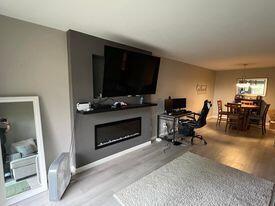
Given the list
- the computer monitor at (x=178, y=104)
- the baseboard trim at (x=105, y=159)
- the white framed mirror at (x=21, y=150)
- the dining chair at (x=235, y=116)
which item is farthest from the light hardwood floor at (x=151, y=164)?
the computer monitor at (x=178, y=104)

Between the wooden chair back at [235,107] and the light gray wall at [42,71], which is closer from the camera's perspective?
the light gray wall at [42,71]

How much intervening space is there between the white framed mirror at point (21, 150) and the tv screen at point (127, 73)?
3.57ft

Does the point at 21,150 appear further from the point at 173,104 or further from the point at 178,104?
the point at 178,104

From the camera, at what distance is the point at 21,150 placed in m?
2.05

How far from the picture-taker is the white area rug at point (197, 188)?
6.27 feet

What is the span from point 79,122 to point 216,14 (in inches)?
95.1

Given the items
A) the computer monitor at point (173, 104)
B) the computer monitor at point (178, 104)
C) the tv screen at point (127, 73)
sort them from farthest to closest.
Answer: the computer monitor at point (178, 104) < the computer monitor at point (173, 104) < the tv screen at point (127, 73)

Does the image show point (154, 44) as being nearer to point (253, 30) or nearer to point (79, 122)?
point (253, 30)

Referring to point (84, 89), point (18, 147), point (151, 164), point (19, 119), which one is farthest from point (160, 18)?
point (18, 147)

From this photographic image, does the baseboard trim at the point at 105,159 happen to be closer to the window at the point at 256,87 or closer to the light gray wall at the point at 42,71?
the light gray wall at the point at 42,71

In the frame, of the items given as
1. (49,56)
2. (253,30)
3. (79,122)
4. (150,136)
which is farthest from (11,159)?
(253,30)

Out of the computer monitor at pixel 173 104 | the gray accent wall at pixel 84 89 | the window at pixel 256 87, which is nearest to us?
the gray accent wall at pixel 84 89

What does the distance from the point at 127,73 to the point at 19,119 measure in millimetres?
1765

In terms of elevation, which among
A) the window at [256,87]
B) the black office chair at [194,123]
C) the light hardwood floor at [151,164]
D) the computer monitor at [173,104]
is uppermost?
the window at [256,87]
